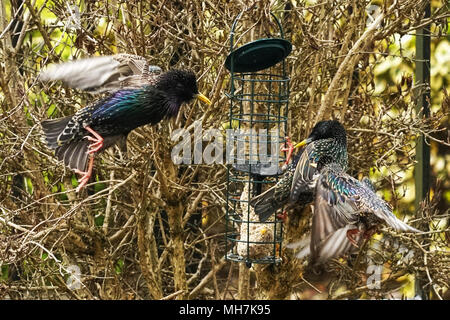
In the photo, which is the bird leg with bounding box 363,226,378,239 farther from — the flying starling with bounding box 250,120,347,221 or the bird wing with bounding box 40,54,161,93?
the bird wing with bounding box 40,54,161,93

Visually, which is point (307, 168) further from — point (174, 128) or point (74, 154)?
point (74, 154)

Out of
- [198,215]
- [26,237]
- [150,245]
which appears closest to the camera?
[26,237]

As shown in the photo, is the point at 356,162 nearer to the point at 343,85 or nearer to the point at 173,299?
the point at 343,85

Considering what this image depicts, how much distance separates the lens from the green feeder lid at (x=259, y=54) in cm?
406

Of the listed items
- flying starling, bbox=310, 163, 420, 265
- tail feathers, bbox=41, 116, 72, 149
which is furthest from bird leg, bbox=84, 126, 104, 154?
flying starling, bbox=310, 163, 420, 265

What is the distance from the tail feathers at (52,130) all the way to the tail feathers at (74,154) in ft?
0.17

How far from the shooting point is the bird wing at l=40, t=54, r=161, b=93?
430cm

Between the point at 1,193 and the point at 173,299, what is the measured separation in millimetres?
1303

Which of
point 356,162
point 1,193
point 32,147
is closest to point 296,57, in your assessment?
point 356,162

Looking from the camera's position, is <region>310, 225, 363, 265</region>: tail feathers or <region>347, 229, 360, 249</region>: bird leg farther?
<region>347, 229, 360, 249</region>: bird leg

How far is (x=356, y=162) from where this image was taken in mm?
Answer: 5266

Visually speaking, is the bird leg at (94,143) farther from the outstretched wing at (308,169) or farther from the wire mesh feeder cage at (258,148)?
the outstretched wing at (308,169)

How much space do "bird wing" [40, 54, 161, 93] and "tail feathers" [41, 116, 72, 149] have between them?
27cm

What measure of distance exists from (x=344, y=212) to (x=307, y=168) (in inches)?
13.5
